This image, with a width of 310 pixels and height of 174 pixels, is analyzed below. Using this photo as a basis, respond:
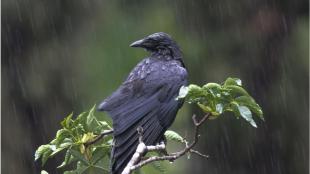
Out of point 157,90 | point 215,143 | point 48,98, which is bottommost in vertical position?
point 215,143

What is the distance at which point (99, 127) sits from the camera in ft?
13.5

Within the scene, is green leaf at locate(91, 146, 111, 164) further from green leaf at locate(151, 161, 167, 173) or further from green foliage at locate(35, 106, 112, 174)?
green leaf at locate(151, 161, 167, 173)

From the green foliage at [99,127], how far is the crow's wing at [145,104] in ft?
0.51

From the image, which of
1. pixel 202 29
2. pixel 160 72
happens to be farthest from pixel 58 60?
pixel 160 72

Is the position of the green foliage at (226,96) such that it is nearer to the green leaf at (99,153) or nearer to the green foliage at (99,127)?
the green foliage at (99,127)

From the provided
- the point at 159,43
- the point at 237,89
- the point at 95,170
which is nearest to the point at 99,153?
the point at 95,170

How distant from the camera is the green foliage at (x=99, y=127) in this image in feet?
12.4

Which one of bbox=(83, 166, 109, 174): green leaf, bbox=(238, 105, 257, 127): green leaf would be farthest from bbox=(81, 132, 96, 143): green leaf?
bbox=(238, 105, 257, 127): green leaf

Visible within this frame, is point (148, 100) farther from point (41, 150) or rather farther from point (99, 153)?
point (41, 150)

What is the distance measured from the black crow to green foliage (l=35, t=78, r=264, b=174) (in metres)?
0.12

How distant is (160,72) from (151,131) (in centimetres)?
55

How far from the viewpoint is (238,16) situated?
946cm

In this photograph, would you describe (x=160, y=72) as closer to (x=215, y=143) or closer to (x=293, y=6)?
(x=215, y=143)

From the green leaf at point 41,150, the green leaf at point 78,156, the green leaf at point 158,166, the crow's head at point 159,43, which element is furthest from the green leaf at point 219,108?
the crow's head at point 159,43
